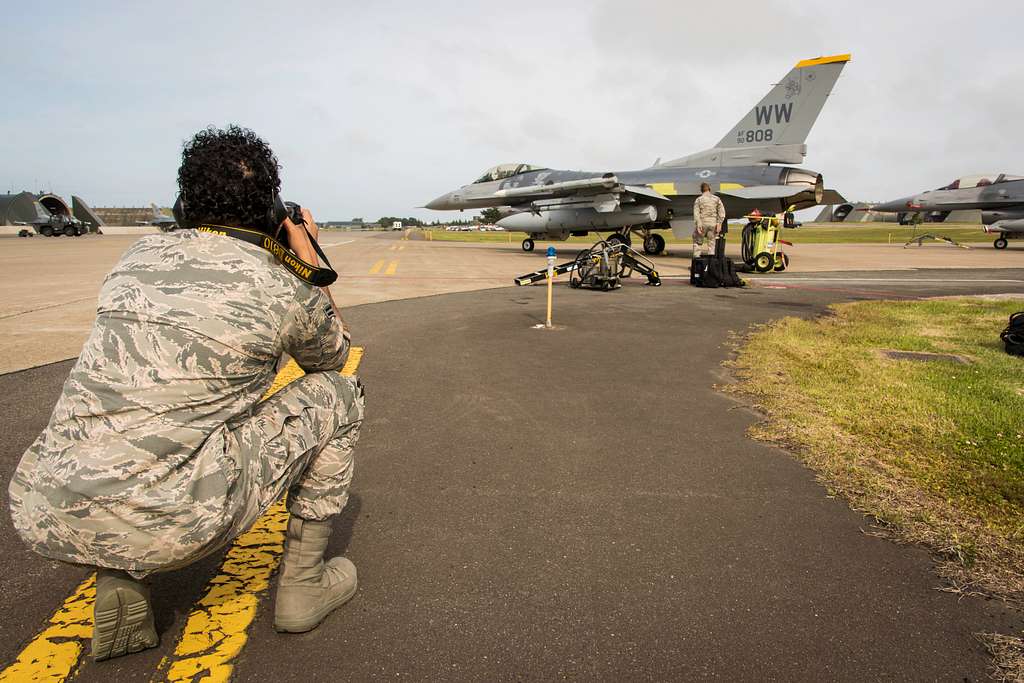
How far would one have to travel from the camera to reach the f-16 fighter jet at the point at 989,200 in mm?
25141

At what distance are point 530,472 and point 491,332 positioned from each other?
418 centimetres

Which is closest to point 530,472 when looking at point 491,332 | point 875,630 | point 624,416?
point 624,416

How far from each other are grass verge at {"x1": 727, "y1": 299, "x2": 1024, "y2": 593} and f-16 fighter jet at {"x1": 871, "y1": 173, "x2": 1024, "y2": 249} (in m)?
25.6

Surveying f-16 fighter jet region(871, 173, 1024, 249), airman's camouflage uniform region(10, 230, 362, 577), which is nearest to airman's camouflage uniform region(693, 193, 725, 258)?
airman's camouflage uniform region(10, 230, 362, 577)

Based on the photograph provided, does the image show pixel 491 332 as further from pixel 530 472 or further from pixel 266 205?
pixel 266 205

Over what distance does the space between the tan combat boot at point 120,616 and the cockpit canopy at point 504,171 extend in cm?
2329

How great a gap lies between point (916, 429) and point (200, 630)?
4.28 metres

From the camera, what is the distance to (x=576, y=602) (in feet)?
7.00

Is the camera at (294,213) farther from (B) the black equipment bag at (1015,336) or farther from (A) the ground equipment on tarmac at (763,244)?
(A) the ground equipment on tarmac at (763,244)

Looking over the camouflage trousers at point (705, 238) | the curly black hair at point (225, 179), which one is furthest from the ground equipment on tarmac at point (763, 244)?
the curly black hair at point (225, 179)

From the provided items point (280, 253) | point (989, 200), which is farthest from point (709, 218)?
point (989, 200)

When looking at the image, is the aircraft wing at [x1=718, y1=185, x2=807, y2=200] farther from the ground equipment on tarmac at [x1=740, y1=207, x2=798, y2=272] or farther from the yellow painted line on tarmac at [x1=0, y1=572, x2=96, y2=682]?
the yellow painted line on tarmac at [x1=0, y1=572, x2=96, y2=682]

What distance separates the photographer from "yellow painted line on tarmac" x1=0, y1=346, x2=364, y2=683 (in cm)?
177

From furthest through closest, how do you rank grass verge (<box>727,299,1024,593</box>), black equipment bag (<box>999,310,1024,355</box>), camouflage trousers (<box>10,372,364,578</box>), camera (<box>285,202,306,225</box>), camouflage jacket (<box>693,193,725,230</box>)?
camouflage jacket (<box>693,193,725,230</box>)
black equipment bag (<box>999,310,1024,355</box>)
grass verge (<box>727,299,1024,593</box>)
camera (<box>285,202,306,225</box>)
camouflage trousers (<box>10,372,364,578</box>)
